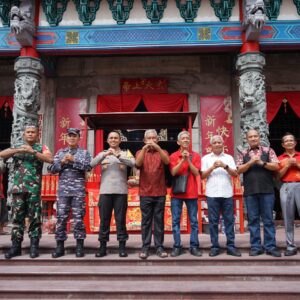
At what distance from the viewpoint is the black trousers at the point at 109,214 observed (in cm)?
483

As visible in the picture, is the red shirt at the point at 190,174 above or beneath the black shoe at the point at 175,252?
above

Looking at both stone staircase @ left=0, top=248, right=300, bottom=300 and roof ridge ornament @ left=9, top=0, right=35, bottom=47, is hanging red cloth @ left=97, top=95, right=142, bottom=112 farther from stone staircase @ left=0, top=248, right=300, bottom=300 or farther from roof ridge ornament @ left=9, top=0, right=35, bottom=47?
stone staircase @ left=0, top=248, right=300, bottom=300

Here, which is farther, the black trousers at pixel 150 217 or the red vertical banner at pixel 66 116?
the red vertical banner at pixel 66 116

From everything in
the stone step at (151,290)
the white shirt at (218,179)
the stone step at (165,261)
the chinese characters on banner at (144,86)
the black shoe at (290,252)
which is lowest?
the stone step at (151,290)

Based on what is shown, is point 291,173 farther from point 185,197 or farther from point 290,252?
point 185,197

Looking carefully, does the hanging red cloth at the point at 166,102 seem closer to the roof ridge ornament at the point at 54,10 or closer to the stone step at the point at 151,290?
the roof ridge ornament at the point at 54,10

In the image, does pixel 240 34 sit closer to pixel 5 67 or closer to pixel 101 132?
pixel 101 132

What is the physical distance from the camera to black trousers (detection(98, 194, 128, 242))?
15.9 feet

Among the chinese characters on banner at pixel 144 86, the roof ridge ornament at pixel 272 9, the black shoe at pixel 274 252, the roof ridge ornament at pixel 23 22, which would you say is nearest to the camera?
the black shoe at pixel 274 252

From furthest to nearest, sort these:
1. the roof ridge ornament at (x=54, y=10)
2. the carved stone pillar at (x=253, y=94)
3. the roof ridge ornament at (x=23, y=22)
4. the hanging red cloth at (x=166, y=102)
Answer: the hanging red cloth at (x=166, y=102) < the roof ridge ornament at (x=54, y=10) < the carved stone pillar at (x=253, y=94) < the roof ridge ornament at (x=23, y=22)

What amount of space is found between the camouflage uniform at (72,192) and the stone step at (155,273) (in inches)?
20.9

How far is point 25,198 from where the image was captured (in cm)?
498

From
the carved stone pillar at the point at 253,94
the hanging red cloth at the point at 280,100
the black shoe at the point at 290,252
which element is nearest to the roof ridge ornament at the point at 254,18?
the carved stone pillar at the point at 253,94

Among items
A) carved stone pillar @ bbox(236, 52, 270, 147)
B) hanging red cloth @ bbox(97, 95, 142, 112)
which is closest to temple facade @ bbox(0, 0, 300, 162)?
carved stone pillar @ bbox(236, 52, 270, 147)
